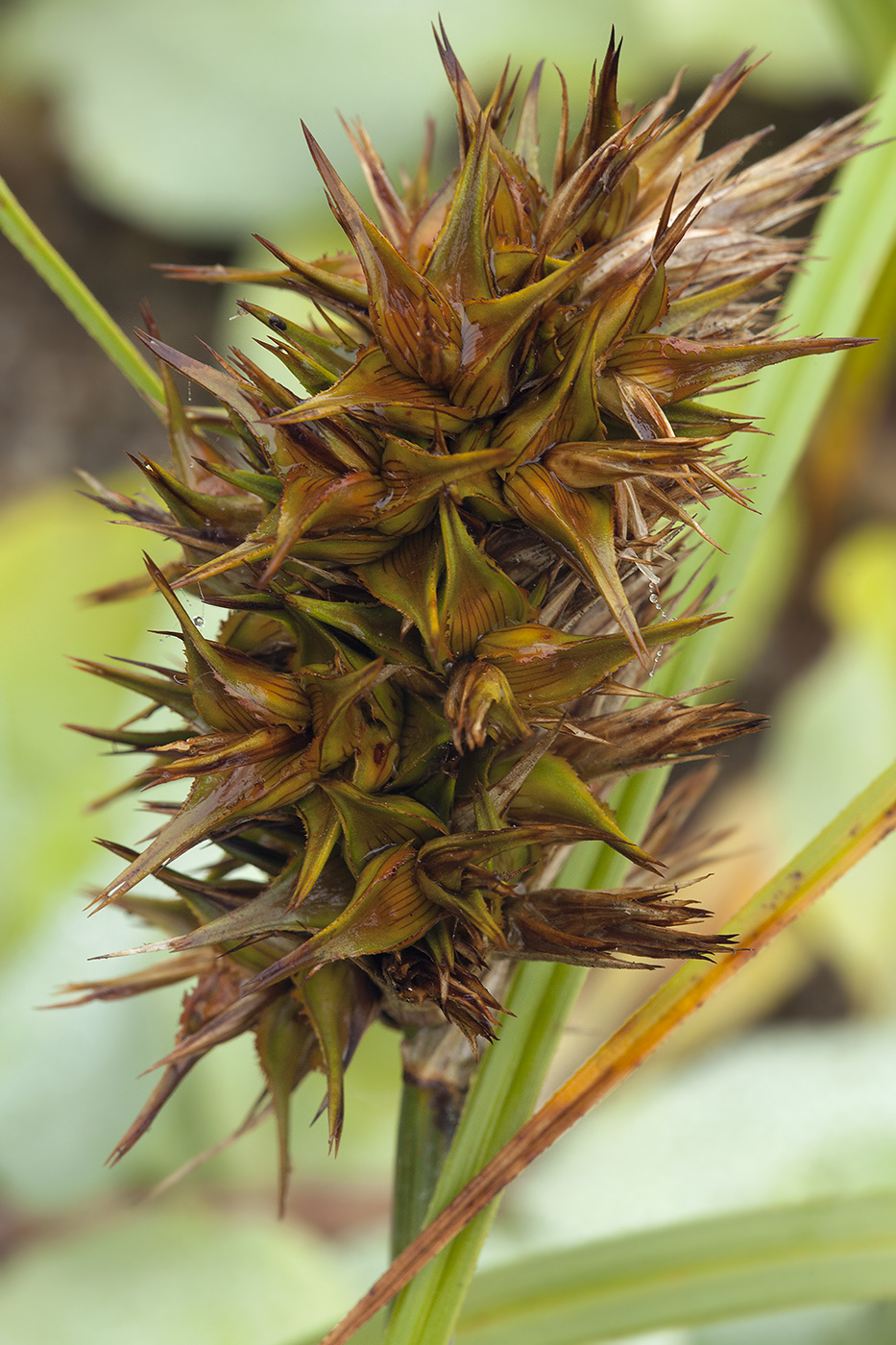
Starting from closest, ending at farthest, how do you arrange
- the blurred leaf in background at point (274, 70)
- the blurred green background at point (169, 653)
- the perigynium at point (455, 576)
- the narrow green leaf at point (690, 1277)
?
the perigynium at point (455, 576) < the narrow green leaf at point (690, 1277) < the blurred green background at point (169, 653) < the blurred leaf in background at point (274, 70)

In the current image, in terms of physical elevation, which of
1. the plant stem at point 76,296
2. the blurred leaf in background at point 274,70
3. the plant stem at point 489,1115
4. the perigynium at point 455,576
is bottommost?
the plant stem at point 489,1115

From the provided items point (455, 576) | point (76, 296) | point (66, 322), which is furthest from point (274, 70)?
point (455, 576)

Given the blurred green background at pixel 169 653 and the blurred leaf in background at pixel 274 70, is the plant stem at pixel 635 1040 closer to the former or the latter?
the blurred green background at pixel 169 653

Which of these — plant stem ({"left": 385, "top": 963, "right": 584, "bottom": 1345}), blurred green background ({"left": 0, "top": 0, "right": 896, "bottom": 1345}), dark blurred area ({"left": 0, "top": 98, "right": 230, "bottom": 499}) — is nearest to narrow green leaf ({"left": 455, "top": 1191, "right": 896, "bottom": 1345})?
plant stem ({"left": 385, "top": 963, "right": 584, "bottom": 1345})

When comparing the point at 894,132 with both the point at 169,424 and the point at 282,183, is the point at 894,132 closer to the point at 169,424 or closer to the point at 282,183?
the point at 169,424

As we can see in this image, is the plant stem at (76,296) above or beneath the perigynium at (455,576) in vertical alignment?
above

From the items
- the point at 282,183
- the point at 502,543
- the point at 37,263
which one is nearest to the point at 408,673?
the point at 502,543

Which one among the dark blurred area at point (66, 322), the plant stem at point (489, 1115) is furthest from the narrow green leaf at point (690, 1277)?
the dark blurred area at point (66, 322)

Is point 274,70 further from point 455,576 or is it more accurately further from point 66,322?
point 455,576

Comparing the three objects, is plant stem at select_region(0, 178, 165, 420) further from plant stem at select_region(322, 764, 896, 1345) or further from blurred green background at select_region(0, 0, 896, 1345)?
blurred green background at select_region(0, 0, 896, 1345)
